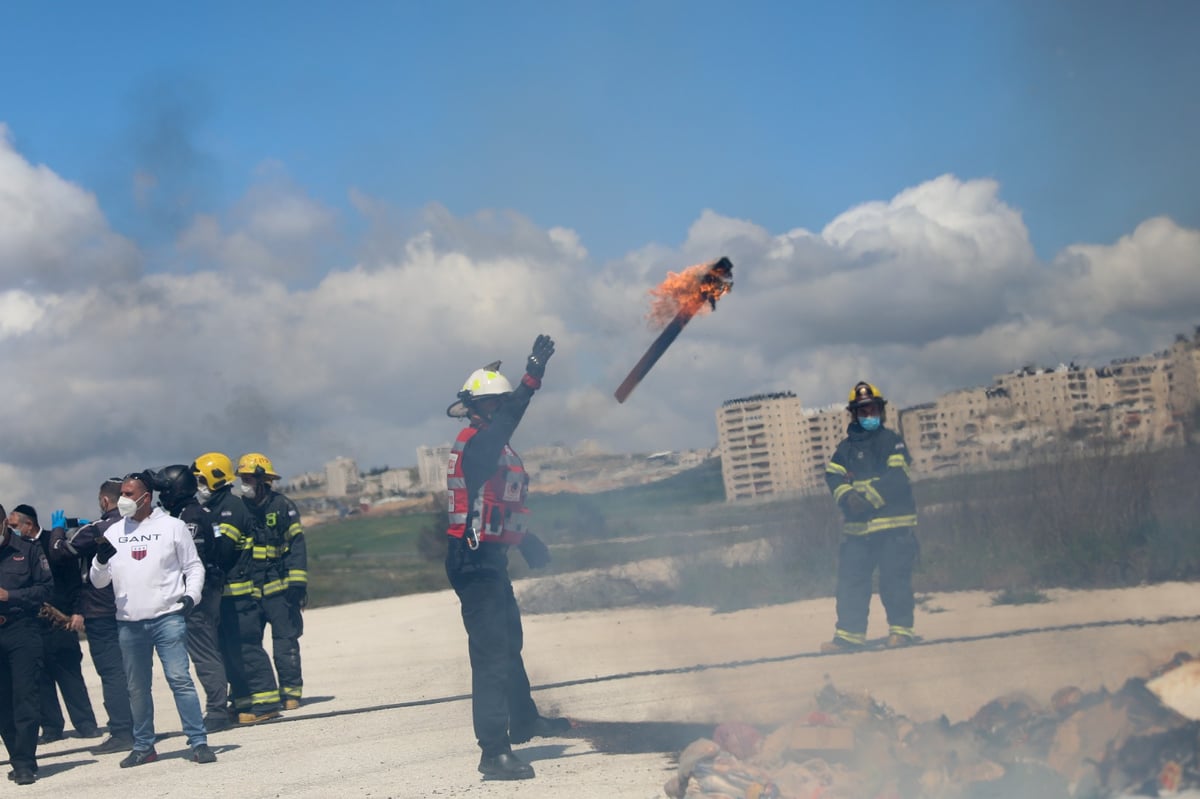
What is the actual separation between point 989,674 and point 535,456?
14.4 feet

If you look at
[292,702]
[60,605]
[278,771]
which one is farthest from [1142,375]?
[60,605]

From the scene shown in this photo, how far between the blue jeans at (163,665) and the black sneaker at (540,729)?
240cm

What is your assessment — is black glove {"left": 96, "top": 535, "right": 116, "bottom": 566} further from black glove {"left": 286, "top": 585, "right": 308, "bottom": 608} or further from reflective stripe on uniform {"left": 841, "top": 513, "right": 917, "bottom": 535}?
reflective stripe on uniform {"left": 841, "top": 513, "right": 917, "bottom": 535}

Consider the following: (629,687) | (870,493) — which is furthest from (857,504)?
(629,687)

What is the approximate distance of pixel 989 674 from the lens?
331 inches

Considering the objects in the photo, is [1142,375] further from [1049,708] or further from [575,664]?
[575,664]

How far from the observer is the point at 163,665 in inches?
339

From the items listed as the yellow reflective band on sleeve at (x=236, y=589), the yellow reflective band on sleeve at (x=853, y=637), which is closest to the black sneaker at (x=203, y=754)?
the yellow reflective band on sleeve at (x=236, y=589)

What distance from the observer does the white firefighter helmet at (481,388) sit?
741cm

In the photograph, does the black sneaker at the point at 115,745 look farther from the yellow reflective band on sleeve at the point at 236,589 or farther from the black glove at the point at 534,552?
the black glove at the point at 534,552

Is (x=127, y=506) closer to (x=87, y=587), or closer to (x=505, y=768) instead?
(x=87, y=587)

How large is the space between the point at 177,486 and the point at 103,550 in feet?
6.27

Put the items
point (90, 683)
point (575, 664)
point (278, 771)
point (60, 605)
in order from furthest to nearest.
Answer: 1. point (90, 683)
2. point (575, 664)
3. point (60, 605)
4. point (278, 771)

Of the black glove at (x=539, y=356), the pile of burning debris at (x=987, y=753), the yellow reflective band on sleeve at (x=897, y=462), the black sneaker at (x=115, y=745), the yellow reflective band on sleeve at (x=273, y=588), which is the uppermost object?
the black glove at (x=539, y=356)
